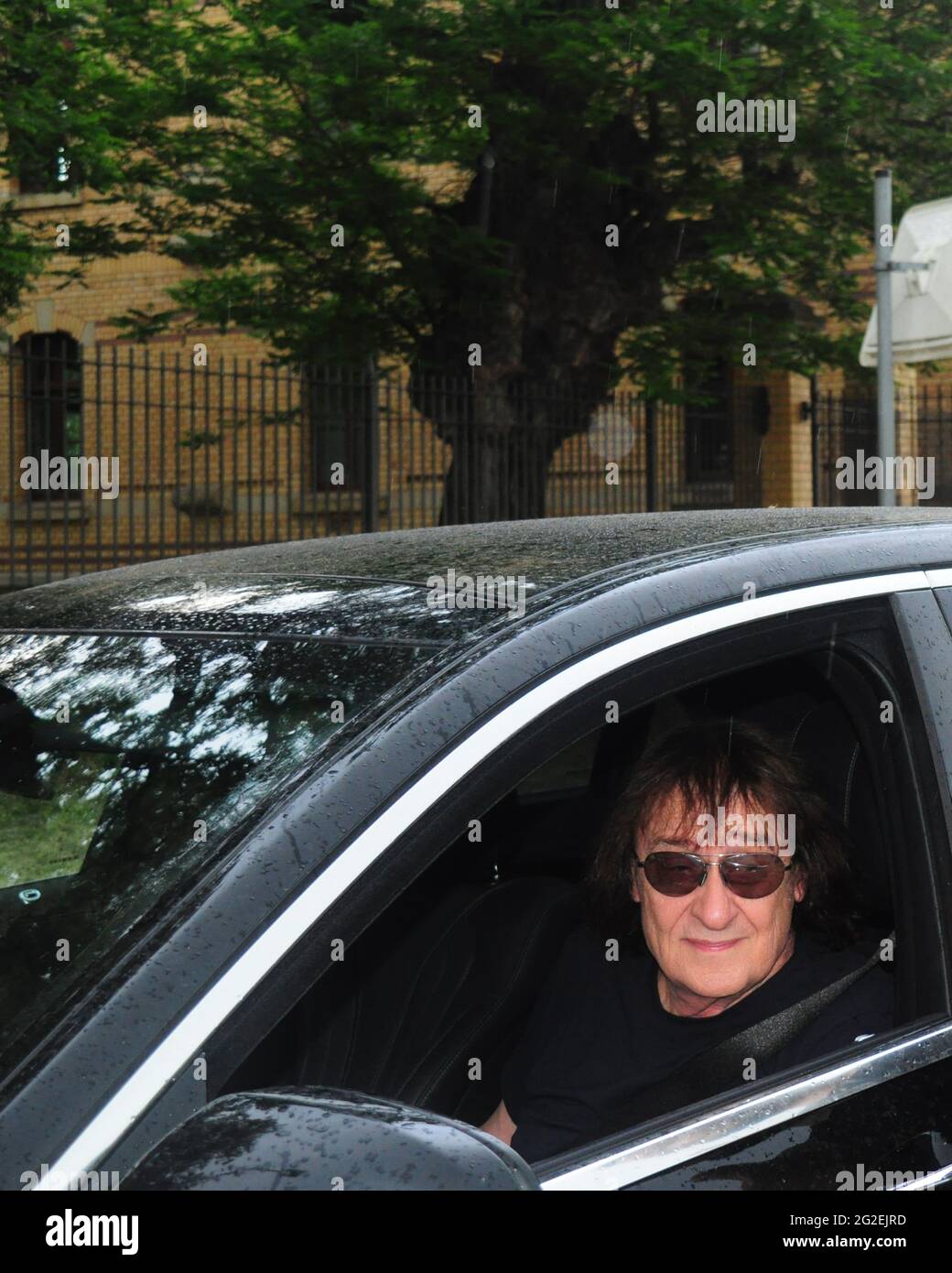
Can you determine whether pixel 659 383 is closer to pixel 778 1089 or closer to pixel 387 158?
pixel 387 158

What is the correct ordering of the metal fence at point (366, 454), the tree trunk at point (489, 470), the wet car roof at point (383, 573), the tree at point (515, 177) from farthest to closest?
the tree trunk at point (489, 470) → the tree at point (515, 177) → the metal fence at point (366, 454) → the wet car roof at point (383, 573)

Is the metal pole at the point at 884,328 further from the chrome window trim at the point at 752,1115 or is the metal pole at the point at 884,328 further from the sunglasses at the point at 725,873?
the chrome window trim at the point at 752,1115

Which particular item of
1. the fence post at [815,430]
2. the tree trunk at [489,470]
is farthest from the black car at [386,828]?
the fence post at [815,430]

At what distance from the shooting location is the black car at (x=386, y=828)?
1431 mm

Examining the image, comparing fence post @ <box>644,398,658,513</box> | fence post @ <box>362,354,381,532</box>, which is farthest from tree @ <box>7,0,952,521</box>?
fence post @ <box>644,398,658,513</box>

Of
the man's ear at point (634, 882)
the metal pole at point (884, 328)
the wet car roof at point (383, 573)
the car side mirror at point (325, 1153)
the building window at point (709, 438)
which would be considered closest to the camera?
the car side mirror at point (325, 1153)

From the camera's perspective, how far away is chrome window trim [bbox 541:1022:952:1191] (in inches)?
63.6

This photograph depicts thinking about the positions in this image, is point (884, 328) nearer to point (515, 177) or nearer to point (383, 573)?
point (515, 177)

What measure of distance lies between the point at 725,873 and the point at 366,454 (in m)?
11.5

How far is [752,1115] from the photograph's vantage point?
5.78 ft

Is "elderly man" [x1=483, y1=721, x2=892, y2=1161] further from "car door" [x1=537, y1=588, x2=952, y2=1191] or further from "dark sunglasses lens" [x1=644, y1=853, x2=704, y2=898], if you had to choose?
"car door" [x1=537, y1=588, x2=952, y2=1191]

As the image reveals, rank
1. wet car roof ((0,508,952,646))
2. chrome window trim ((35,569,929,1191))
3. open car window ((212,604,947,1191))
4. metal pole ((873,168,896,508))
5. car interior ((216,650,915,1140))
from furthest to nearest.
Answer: metal pole ((873,168,896,508)), car interior ((216,650,915,1140)), wet car roof ((0,508,952,646)), open car window ((212,604,947,1191)), chrome window trim ((35,569,929,1191))

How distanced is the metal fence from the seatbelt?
7.86 meters

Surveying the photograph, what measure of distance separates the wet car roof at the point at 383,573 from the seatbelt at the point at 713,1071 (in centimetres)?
61
